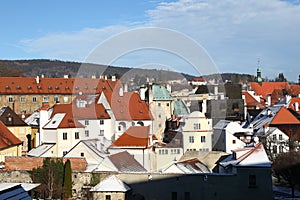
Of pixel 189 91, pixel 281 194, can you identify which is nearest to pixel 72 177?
pixel 281 194

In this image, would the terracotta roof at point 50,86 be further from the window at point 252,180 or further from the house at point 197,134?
the window at point 252,180

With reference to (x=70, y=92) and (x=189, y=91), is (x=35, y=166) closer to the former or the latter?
(x=189, y=91)

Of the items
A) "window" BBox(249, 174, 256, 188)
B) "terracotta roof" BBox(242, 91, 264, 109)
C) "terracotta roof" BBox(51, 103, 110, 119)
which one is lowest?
"window" BBox(249, 174, 256, 188)

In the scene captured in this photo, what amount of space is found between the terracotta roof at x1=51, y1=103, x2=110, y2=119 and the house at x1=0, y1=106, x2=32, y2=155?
3.54 metres

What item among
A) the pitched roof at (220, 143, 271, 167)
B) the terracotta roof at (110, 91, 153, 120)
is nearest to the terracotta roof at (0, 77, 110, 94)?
the terracotta roof at (110, 91, 153, 120)

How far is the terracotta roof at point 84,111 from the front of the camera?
34500 millimetres

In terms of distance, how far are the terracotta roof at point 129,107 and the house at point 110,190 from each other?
1446cm

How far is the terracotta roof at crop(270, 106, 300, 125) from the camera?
1345 inches

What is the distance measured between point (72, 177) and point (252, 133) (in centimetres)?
1464

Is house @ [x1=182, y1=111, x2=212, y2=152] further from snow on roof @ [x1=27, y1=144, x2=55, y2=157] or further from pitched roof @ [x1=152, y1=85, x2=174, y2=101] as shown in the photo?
pitched roof @ [x1=152, y1=85, x2=174, y2=101]

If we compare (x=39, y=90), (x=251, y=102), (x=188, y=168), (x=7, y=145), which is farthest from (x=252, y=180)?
(x=39, y=90)

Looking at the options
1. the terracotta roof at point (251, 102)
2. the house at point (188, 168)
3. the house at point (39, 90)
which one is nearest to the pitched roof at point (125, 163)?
the house at point (188, 168)

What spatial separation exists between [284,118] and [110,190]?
17.6 m

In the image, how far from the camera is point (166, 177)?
76.2ft
